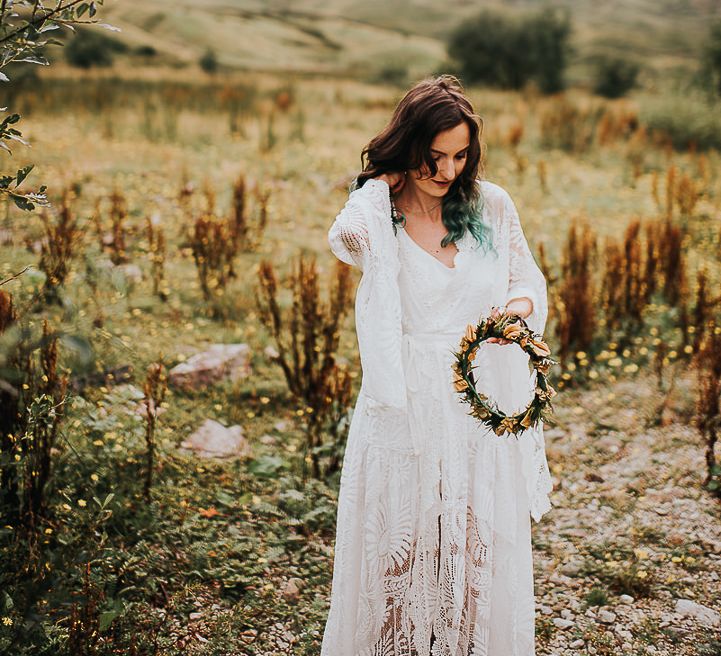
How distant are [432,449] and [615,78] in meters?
20.9

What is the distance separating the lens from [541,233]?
7.52 m

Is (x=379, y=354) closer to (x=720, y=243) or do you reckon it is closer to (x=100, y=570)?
(x=100, y=570)

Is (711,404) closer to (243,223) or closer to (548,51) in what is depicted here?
(243,223)

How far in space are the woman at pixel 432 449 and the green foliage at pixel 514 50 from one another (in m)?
20.0

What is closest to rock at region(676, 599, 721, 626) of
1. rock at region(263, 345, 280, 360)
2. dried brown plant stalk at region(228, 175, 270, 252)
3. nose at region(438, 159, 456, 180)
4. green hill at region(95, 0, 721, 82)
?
nose at region(438, 159, 456, 180)

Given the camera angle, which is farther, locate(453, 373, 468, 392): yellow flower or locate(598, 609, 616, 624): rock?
locate(598, 609, 616, 624): rock

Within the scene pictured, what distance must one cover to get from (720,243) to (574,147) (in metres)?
5.46

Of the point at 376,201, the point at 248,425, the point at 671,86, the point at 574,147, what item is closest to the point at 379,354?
the point at 376,201

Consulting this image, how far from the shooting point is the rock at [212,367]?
14.5ft

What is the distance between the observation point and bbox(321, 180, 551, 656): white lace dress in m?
2.39

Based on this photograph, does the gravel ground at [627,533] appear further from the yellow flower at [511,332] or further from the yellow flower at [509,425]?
the yellow flower at [511,332]

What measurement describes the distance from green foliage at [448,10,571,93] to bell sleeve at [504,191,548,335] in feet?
65.1

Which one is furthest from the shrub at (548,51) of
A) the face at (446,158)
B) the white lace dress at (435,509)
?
the white lace dress at (435,509)

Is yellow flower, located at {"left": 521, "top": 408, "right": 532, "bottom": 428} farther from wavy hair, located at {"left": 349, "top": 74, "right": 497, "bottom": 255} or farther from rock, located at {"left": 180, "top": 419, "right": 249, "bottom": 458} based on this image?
rock, located at {"left": 180, "top": 419, "right": 249, "bottom": 458}
